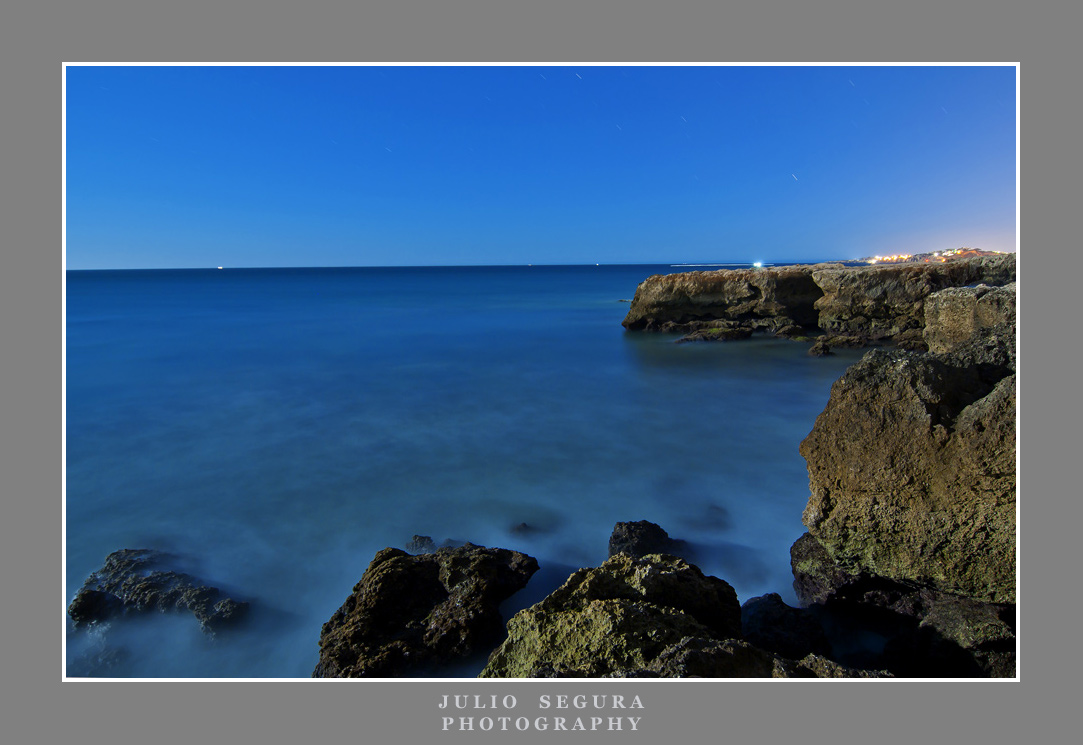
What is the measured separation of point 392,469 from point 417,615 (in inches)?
135

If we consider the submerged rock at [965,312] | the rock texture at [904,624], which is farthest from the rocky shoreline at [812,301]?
the rock texture at [904,624]

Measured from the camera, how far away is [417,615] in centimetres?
405

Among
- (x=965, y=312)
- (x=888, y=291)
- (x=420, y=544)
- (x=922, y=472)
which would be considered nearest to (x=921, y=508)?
(x=922, y=472)

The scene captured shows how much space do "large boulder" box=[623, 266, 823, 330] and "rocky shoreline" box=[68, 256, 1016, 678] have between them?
51.0ft

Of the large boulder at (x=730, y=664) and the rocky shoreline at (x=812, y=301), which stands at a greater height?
the rocky shoreline at (x=812, y=301)

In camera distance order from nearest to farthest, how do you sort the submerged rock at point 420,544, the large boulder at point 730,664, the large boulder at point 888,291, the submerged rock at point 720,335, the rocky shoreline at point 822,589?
the large boulder at point 730,664 → the rocky shoreline at point 822,589 → the submerged rock at point 420,544 → the large boulder at point 888,291 → the submerged rock at point 720,335

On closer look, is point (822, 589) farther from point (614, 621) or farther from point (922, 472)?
point (614, 621)

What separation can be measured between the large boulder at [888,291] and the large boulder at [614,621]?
15400 mm

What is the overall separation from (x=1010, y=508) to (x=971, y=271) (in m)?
15.4

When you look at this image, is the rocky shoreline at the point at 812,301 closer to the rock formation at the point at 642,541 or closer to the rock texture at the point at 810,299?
the rock texture at the point at 810,299

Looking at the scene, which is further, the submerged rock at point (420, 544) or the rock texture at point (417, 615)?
the submerged rock at point (420, 544)

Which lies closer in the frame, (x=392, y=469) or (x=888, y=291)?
(x=392, y=469)

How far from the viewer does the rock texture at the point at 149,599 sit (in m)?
4.41
